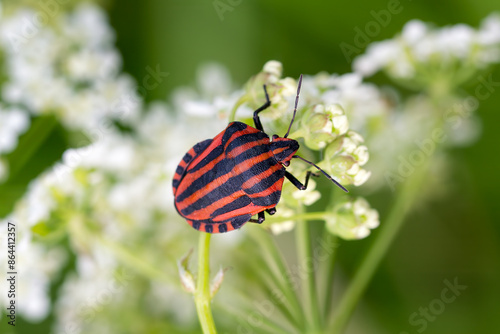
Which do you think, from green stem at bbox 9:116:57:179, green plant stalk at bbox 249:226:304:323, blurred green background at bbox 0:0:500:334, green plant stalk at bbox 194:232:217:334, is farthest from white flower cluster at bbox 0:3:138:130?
green plant stalk at bbox 194:232:217:334

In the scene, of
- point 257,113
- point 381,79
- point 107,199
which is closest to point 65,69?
point 107,199

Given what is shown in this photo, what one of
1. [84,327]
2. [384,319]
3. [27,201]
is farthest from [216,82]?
[384,319]

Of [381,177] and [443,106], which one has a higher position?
[443,106]

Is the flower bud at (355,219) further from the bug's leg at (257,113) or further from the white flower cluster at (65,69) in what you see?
the white flower cluster at (65,69)

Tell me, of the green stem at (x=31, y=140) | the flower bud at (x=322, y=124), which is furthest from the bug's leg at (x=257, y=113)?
the green stem at (x=31, y=140)

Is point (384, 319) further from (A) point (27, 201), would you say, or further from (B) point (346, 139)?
(A) point (27, 201)

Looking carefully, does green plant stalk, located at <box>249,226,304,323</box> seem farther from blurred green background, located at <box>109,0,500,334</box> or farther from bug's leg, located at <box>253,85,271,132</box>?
blurred green background, located at <box>109,0,500,334</box>
